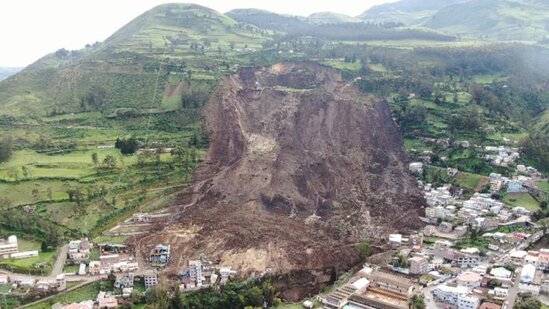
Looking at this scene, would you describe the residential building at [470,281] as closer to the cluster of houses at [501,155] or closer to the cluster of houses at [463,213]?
the cluster of houses at [463,213]

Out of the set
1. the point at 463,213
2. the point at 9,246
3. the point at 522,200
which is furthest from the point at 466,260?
the point at 9,246

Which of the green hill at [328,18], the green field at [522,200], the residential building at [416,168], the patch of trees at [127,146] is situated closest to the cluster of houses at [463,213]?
the green field at [522,200]

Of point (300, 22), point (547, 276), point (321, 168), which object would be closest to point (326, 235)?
point (321, 168)

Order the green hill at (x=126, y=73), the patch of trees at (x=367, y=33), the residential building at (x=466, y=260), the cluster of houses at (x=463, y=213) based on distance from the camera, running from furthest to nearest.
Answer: the patch of trees at (x=367, y=33), the green hill at (x=126, y=73), the cluster of houses at (x=463, y=213), the residential building at (x=466, y=260)

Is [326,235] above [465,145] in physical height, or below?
below

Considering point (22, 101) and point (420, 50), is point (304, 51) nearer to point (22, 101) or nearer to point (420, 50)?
point (420, 50)
